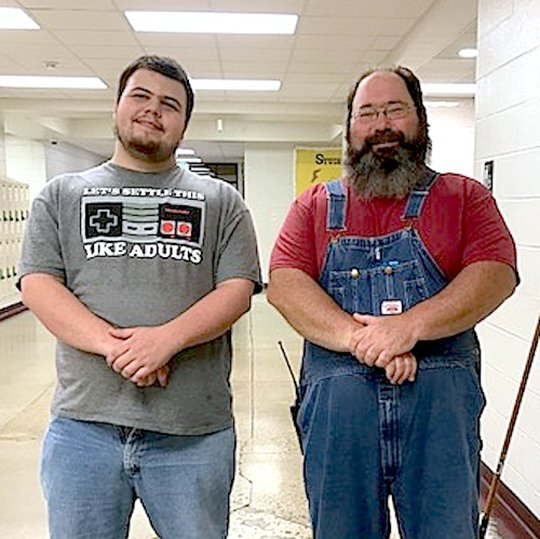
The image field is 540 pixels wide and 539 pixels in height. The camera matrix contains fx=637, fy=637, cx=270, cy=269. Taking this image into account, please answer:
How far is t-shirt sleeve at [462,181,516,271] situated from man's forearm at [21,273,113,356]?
2.82ft

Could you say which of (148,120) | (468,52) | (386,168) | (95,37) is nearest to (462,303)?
(386,168)

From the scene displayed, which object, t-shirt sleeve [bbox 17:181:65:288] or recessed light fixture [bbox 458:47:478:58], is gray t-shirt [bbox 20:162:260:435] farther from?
recessed light fixture [bbox 458:47:478:58]

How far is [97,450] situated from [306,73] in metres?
6.26

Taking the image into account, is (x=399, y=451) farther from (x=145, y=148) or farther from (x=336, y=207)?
(x=145, y=148)

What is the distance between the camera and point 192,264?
59.6 inches

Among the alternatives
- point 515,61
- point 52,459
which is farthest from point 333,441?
point 515,61

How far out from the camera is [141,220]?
1.52 meters

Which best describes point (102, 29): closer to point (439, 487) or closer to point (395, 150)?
point (395, 150)

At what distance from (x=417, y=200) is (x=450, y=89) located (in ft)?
19.3

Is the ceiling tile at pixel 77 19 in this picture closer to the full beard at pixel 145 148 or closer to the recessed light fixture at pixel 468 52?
the recessed light fixture at pixel 468 52

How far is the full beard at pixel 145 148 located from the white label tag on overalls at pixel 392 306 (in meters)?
0.64

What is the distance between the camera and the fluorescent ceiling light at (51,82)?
742cm

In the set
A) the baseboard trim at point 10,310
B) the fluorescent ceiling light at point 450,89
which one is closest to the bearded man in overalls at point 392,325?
the fluorescent ceiling light at point 450,89

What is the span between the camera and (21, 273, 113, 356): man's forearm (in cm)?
142
